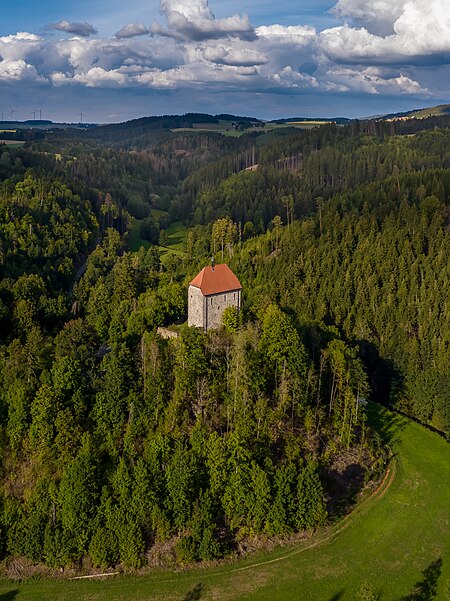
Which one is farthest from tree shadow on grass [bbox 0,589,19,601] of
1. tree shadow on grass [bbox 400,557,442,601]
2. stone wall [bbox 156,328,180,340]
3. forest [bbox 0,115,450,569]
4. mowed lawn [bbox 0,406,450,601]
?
tree shadow on grass [bbox 400,557,442,601]

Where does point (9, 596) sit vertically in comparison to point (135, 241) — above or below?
below

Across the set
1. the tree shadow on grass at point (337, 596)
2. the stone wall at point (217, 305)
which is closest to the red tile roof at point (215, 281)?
the stone wall at point (217, 305)

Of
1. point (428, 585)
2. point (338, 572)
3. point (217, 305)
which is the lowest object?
point (428, 585)

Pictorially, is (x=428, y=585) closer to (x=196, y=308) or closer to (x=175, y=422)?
(x=175, y=422)

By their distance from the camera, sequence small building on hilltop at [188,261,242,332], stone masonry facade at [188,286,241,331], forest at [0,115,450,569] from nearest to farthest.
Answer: forest at [0,115,450,569]
small building on hilltop at [188,261,242,332]
stone masonry facade at [188,286,241,331]

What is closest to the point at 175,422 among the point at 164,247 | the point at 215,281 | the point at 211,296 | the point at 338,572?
the point at 211,296

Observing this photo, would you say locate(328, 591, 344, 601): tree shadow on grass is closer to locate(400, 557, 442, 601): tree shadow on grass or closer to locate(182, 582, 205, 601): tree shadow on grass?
locate(400, 557, 442, 601): tree shadow on grass
